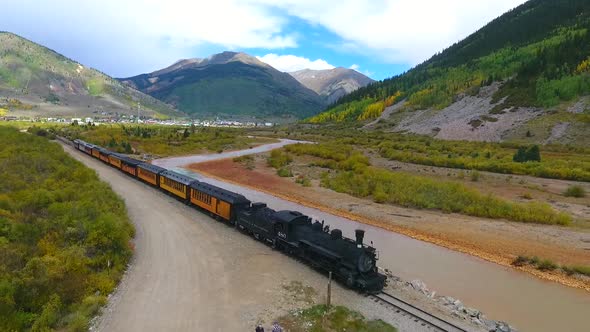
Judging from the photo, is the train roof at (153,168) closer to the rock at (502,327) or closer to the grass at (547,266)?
the grass at (547,266)

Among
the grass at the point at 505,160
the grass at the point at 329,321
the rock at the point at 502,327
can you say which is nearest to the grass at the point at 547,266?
the rock at the point at 502,327

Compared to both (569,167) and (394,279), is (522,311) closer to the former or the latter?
(394,279)

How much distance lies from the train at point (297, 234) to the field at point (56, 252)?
23.1 feet

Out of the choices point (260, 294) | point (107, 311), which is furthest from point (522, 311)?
point (107, 311)

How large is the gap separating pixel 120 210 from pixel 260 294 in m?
17.7

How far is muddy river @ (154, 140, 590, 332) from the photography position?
19.3 meters

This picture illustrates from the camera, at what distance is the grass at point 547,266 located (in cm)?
2466

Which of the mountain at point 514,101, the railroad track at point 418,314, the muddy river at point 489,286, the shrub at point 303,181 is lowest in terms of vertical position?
the muddy river at point 489,286

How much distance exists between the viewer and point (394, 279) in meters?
21.8

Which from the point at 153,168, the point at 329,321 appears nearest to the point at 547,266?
the point at 329,321

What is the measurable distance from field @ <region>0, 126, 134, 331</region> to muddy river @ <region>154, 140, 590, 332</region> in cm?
1738

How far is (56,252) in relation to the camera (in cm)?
1970

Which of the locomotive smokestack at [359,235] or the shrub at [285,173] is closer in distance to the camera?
the locomotive smokestack at [359,235]

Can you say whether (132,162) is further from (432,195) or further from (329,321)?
(329,321)
